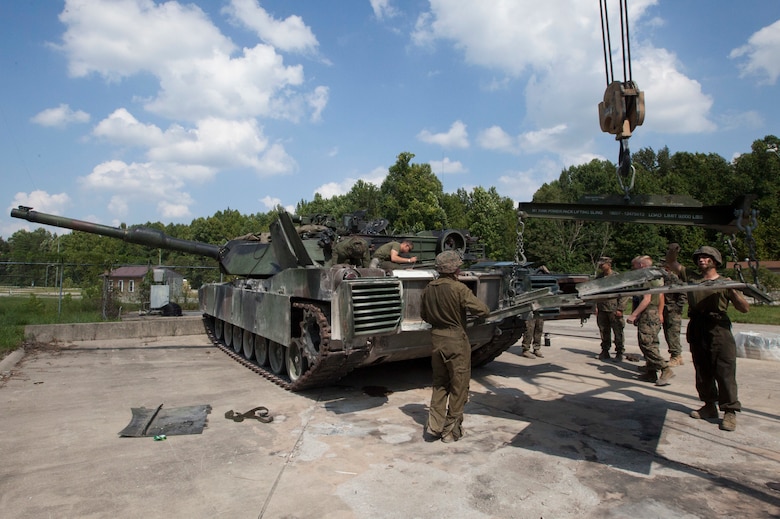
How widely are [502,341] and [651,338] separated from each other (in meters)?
1.98

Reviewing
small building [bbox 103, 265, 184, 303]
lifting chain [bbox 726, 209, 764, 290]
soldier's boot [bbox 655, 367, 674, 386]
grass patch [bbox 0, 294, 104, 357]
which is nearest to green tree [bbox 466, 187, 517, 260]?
small building [bbox 103, 265, 184, 303]

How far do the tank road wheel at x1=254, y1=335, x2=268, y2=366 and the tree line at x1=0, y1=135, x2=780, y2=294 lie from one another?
10.9 metres

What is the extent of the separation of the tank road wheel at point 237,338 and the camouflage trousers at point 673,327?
7.19 metres

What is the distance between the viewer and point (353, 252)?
6891mm

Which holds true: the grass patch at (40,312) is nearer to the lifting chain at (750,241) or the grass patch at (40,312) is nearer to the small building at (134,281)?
the small building at (134,281)

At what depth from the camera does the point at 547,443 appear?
4734 millimetres

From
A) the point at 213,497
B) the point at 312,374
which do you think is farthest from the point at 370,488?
the point at 312,374

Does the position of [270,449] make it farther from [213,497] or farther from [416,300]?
[416,300]

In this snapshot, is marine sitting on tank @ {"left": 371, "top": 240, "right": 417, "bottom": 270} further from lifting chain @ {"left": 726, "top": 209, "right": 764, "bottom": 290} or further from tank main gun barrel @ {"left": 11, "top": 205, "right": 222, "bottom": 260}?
tank main gun barrel @ {"left": 11, "top": 205, "right": 222, "bottom": 260}

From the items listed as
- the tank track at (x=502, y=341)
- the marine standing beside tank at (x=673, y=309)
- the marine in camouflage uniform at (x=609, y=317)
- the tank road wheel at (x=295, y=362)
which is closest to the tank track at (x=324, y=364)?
the tank road wheel at (x=295, y=362)

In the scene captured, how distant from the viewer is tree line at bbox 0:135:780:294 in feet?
108

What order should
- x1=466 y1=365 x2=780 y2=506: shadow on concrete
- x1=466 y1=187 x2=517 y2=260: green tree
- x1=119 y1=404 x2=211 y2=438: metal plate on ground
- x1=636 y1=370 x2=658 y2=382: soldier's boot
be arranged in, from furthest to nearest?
x1=466 y1=187 x2=517 y2=260: green tree
x1=636 y1=370 x2=658 y2=382: soldier's boot
x1=119 y1=404 x2=211 y2=438: metal plate on ground
x1=466 y1=365 x2=780 y2=506: shadow on concrete

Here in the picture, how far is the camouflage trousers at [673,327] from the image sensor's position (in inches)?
314

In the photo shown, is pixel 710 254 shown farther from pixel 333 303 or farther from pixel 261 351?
pixel 261 351
